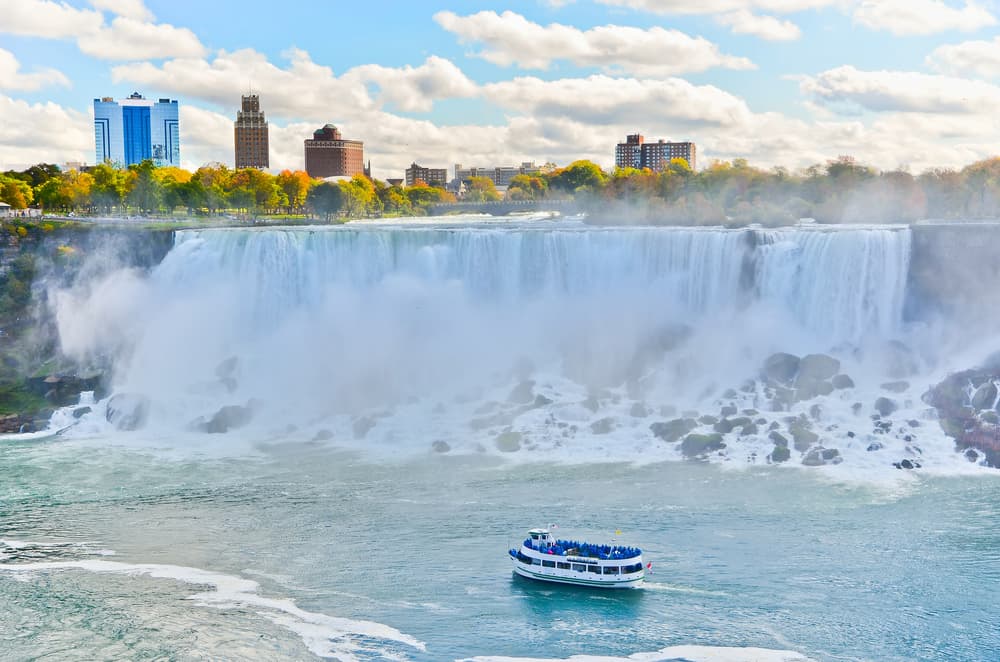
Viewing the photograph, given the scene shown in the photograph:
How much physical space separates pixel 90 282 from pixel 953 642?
3816cm

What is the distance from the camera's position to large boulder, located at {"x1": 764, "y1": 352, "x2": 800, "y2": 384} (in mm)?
40531

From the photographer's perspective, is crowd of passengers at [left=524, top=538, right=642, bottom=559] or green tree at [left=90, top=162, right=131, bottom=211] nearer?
crowd of passengers at [left=524, top=538, right=642, bottom=559]

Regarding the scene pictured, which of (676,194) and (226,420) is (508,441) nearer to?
(226,420)

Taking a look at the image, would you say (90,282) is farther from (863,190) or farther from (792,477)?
(863,190)

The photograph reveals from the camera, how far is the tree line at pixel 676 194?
6366 cm

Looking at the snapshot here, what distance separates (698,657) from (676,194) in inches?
2072

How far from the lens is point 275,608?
77.7ft

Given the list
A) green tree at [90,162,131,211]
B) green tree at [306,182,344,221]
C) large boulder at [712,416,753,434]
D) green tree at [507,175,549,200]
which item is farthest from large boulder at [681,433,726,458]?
green tree at [507,175,549,200]

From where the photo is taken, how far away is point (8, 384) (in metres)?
44.3

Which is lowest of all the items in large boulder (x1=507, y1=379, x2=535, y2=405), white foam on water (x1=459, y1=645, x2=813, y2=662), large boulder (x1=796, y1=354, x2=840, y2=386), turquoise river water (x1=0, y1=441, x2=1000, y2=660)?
white foam on water (x1=459, y1=645, x2=813, y2=662)

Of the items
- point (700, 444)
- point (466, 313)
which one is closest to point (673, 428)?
point (700, 444)

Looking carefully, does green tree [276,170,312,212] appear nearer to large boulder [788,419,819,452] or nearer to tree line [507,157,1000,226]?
tree line [507,157,1000,226]

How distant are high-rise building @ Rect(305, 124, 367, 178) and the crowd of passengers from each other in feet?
527

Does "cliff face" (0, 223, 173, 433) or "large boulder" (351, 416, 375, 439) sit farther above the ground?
"cliff face" (0, 223, 173, 433)
